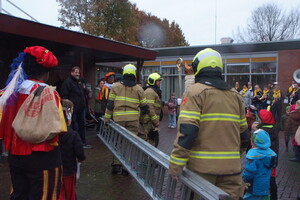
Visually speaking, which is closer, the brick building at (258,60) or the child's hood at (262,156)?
the child's hood at (262,156)

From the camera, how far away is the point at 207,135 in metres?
2.49

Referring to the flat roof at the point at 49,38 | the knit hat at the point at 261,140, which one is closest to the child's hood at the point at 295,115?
the knit hat at the point at 261,140

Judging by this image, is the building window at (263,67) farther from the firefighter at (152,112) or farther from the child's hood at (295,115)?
the firefighter at (152,112)

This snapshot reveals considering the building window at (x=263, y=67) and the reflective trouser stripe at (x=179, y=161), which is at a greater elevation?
the building window at (x=263, y=67)

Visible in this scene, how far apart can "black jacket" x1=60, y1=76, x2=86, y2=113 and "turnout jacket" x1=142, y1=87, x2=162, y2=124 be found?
1841 mm

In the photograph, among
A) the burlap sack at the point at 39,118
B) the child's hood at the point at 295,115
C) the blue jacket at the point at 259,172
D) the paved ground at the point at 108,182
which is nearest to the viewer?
the burlap sack at the point at 39,118

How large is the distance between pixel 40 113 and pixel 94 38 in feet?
20.4

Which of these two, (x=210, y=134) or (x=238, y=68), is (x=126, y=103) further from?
(x=238, y=68)

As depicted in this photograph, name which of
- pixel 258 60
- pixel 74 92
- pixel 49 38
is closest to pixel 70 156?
pixel 74 92

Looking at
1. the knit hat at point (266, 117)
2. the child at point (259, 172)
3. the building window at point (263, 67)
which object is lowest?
the child at point (259, 172)

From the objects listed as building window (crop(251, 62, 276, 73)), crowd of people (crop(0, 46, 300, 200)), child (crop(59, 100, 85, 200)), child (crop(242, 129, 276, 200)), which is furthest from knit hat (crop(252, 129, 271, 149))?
building window (crop(251, 62, 276, 73))

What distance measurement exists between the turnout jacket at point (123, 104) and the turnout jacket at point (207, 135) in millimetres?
2723

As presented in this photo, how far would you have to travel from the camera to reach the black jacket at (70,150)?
11.6ft

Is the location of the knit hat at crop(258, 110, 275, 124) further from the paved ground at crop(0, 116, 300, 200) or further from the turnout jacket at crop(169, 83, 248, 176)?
the turnout jacket at crop(169, 83, 248, 176)
